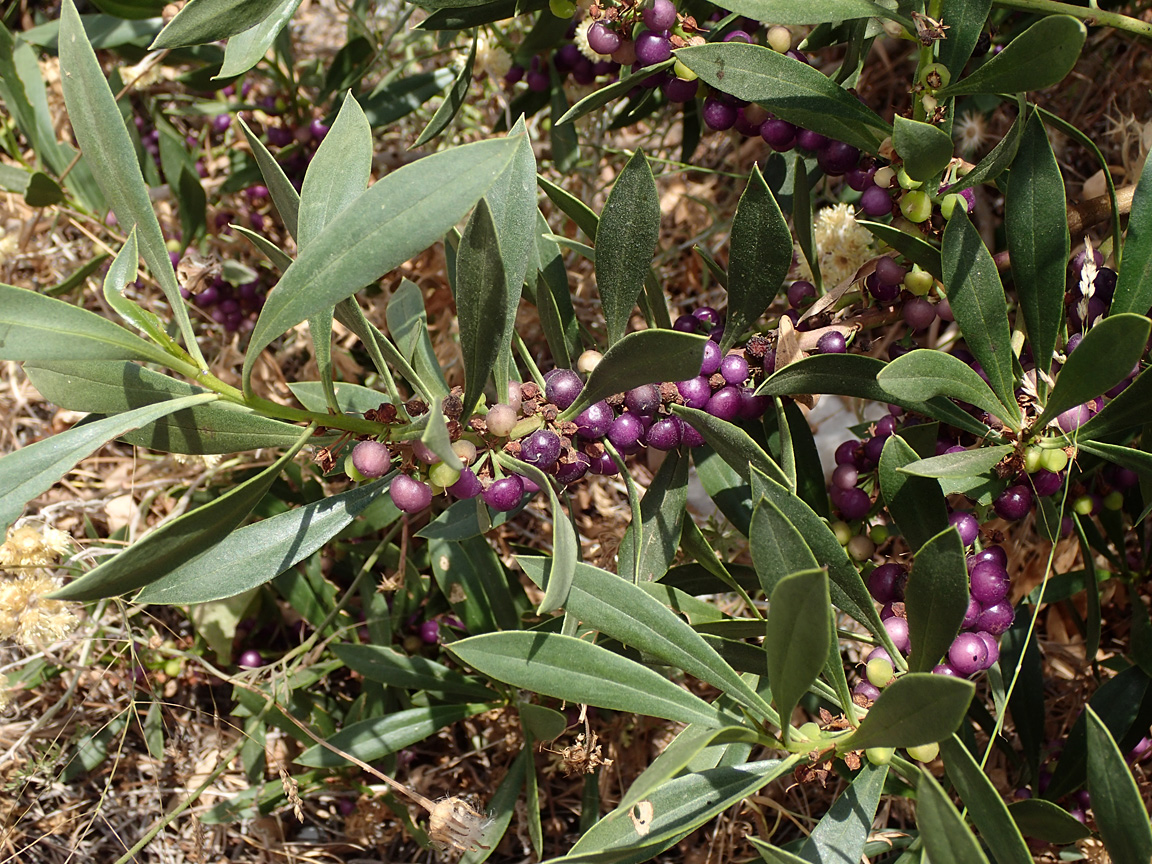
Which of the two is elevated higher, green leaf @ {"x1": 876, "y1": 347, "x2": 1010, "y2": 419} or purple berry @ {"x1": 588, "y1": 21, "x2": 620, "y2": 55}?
purple berry @ {"x1": 588, "y1": 21, "x2": 620, "y2": 55}

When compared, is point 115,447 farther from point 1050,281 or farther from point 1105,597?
point 1105,597

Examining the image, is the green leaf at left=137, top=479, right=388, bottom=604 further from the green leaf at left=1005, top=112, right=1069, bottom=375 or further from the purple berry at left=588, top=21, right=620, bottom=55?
the green leaf at left=1005, top=112, right=1069, bottom=375

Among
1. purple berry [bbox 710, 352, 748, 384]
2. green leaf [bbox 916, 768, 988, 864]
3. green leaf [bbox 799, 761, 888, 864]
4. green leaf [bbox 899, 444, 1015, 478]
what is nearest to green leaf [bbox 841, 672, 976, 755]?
green leaf [bbox 916, 768, 988, 864]

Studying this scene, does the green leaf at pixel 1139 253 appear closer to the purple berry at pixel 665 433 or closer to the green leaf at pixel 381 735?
the purple berry at pixel 665 433

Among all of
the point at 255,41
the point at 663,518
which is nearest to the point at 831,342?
the point at 663,518

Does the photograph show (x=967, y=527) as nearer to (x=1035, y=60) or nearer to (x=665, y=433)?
(x=665, y=433)

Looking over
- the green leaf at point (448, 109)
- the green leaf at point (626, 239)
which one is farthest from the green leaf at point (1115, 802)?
the green leaf at point (448, 109)

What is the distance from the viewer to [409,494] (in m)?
0.98

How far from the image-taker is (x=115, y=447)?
7.74 ft

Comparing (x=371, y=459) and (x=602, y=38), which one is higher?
(x=602, y=38)

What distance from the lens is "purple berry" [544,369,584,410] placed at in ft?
3.67

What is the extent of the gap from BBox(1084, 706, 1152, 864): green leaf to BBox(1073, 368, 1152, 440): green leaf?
0.36 meters

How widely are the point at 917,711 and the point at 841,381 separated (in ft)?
1.37

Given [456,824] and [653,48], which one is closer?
[653,48]
